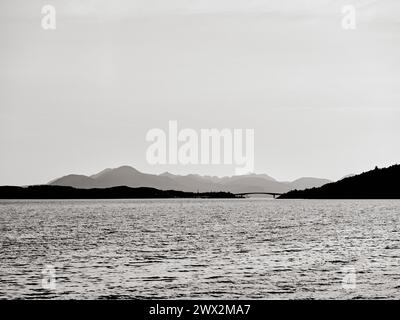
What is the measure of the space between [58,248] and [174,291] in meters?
38.3

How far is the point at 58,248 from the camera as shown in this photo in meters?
72.3

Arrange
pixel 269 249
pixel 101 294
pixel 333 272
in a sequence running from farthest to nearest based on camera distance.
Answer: pixel 269 249 → pixel 333 272 → pixel 101 294

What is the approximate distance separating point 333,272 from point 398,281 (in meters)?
7.22

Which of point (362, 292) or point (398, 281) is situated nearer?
point (362, 292)
